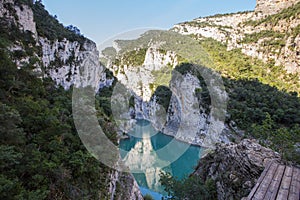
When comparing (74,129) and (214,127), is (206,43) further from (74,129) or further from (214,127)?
(74,129)

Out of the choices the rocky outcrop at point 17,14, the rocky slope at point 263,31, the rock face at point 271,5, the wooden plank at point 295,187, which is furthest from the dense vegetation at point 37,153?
the rock face at point 271,5

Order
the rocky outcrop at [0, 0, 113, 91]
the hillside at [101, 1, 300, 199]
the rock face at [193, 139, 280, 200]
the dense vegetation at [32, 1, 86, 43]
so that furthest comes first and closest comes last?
the dense vegetation at [32, 1, 86, 43]
the rocky outcrop at [0, 0, 113, 91]
the hillside at [101, 1, 300, 199]
the rock face at [193, 139, 280, 200]

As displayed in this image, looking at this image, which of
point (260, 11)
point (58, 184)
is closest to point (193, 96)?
point (58, 184)

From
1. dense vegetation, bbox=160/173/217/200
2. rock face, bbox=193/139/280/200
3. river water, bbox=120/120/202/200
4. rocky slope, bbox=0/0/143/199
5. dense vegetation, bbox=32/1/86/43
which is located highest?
dense vegetation, bbox=32/1/86/43

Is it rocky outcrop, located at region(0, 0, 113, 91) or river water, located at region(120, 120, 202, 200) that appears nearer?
rocky outcrop, located at region(0, 0, 113, 91)

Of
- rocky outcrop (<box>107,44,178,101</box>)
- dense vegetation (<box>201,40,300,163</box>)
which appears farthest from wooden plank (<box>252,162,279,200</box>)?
rocky outcrop (<box>107,44,178,101</box>)

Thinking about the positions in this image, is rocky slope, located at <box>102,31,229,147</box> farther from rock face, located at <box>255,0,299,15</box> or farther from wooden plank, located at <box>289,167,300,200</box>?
rock face, located at <box>255,0,299,15</box>

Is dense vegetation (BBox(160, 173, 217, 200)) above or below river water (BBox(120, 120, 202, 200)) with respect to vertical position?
above

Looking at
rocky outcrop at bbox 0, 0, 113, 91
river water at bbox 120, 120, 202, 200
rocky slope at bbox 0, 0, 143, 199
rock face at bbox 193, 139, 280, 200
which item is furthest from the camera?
river water at bbox 120, 120, 202, 200

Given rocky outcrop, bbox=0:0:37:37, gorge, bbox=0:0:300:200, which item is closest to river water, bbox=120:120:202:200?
gorge, bbox=0:0:300:200
